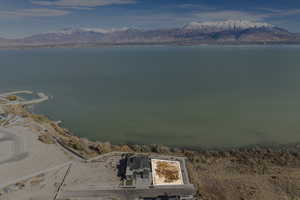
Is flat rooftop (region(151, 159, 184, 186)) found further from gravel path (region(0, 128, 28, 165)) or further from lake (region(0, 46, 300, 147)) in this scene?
gravel path (region(0, 128, 28, 165))

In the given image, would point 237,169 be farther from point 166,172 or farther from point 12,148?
point 12,148

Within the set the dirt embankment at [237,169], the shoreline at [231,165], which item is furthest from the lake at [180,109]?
the dirt embankment at [237,169]

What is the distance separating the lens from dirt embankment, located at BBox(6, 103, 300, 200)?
20.3 m

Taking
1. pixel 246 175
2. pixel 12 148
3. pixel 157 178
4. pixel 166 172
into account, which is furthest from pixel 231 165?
pixel 12 148

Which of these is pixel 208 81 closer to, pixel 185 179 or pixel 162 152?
pixel 162 152

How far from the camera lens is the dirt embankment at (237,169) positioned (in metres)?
20.3

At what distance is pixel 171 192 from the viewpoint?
62.4 ft

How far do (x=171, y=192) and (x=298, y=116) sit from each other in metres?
31.3

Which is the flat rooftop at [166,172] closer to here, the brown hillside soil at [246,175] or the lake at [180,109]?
the brown hillside soil at [246,175]

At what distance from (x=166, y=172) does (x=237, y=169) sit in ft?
27.0

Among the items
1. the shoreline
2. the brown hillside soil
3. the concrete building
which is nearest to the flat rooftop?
the concrete building

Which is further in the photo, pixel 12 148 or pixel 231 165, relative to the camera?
pixel 12 148

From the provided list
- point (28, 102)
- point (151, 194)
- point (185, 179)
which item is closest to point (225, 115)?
point (185, 179)

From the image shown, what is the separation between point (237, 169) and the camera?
24062 mm
